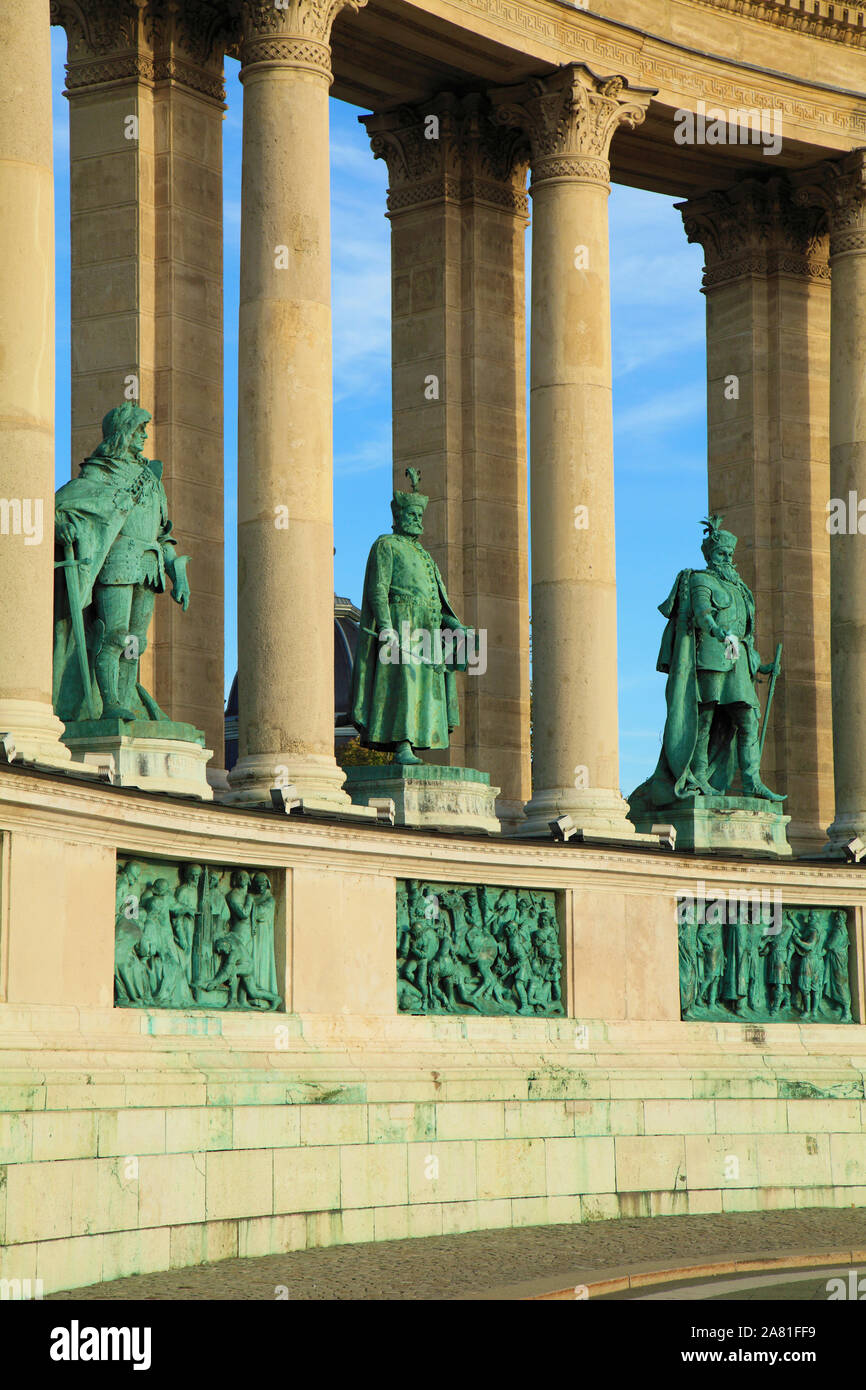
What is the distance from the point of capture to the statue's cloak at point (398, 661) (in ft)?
151

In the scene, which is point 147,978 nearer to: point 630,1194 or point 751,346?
point 630,1194

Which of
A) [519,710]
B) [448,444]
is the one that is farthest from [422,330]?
[519,710]

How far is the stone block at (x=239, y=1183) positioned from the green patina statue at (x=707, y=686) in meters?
18.1

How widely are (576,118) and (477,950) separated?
61.5ft

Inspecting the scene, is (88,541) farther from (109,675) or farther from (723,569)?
(723,569)

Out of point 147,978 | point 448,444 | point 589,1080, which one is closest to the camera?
point 147,978

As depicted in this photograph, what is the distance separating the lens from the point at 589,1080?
43.0m

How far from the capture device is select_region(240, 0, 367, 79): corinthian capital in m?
44.2

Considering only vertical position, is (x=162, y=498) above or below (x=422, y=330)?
below

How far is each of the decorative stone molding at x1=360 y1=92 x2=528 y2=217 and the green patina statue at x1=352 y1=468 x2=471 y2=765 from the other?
428 inches

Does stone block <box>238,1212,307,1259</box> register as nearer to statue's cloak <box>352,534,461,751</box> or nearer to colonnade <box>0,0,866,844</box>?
colonnade <box>0,0,866,844</box>

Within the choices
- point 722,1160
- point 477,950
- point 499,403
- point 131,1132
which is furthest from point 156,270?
point 722,1160

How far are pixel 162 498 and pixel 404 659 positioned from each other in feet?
24.1
